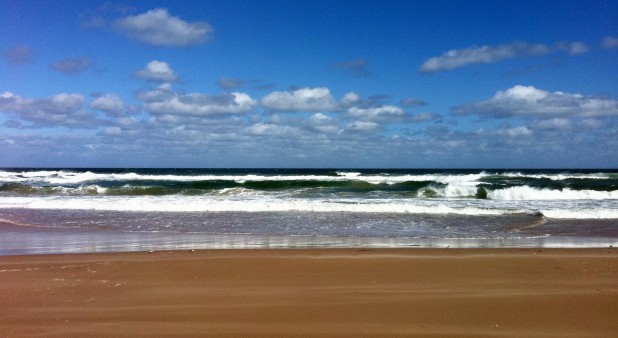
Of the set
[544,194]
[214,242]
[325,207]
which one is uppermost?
[544,194]

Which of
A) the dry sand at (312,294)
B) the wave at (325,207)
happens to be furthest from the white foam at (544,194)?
the dry sand at (312,294)

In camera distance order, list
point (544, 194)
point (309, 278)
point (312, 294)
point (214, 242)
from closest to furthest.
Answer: point (312, 294) → point (309, 278) → point (214, 242) → point (544, 194)

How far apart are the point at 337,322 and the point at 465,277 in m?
2.76

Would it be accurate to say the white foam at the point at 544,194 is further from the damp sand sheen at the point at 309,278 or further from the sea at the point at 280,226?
the damp sand sheen at the point at 309,278

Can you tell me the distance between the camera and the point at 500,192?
1059 inches

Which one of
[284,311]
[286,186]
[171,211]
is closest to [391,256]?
[284,311]

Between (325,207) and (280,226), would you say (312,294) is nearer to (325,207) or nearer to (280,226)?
(280,226)

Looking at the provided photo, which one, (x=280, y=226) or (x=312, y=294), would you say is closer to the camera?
(x=312, y=294)

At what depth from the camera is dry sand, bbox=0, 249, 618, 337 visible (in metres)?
4.78

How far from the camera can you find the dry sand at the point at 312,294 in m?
4.78

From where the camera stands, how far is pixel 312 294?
6.04m

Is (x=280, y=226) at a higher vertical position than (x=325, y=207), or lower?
lower

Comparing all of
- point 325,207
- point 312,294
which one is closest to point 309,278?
point 312,294

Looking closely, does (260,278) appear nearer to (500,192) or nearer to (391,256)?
(391,256)
